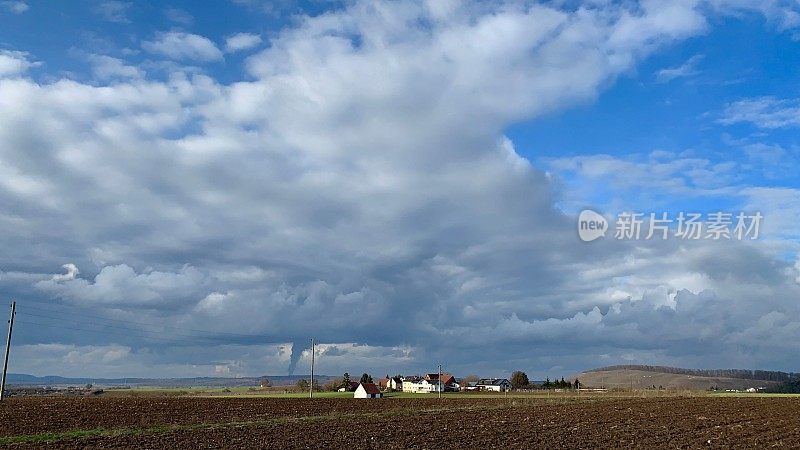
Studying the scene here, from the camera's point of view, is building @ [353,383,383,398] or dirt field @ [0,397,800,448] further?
building @ [353,383,383,398]

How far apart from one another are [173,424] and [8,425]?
37.2ft

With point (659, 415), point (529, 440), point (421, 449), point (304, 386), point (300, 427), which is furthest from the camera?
point (304, 386)

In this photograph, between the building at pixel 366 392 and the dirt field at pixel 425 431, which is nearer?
the dirt field at pixel 425 431

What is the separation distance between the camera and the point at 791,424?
49.1m

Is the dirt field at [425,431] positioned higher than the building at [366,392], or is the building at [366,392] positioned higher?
the dirt field at [425,431]

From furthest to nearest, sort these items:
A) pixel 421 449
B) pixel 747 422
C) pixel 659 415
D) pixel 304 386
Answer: pixel 304 386 < pixel 659 415 < pixel 747 422 < pixel 421 449

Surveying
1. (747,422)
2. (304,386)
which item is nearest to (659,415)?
(747,422)

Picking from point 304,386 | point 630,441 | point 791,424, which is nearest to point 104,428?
point 630,441

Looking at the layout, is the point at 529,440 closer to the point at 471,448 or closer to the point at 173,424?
the point at 471,448

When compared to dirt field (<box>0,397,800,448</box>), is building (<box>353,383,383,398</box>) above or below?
below

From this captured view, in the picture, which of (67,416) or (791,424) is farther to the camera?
(67,416)

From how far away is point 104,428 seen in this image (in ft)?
155

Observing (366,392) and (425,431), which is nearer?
(425,431)

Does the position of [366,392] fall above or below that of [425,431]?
below
